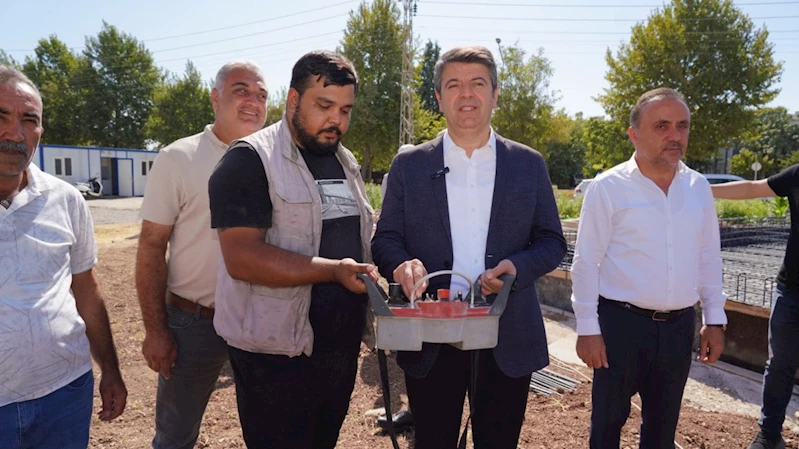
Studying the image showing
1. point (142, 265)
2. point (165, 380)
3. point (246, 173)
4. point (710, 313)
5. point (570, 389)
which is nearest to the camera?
point (246, 173)

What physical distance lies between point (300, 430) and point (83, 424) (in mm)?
801

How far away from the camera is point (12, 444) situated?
1.73 meters

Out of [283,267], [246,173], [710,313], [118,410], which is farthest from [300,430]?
[710,313]

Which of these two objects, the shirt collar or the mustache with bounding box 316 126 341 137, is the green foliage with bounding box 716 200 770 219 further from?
the mustache with bounding box 316 126 341 137

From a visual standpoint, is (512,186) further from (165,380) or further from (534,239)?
(165,380)

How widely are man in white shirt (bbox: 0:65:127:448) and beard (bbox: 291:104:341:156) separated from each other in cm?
93

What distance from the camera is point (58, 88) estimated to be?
136ft

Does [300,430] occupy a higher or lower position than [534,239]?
lower

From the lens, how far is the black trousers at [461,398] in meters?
2.11

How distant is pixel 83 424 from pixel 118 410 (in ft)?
1.05

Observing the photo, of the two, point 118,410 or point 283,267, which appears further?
point 118,410

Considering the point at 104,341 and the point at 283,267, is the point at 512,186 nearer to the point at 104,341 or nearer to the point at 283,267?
the point at 283,267

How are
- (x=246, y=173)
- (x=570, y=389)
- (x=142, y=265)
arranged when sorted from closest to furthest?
(x=246, y=173) < (x=142, y=265) < (x=570, y=389)

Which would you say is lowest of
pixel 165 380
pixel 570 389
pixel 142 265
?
pixel 570 389
